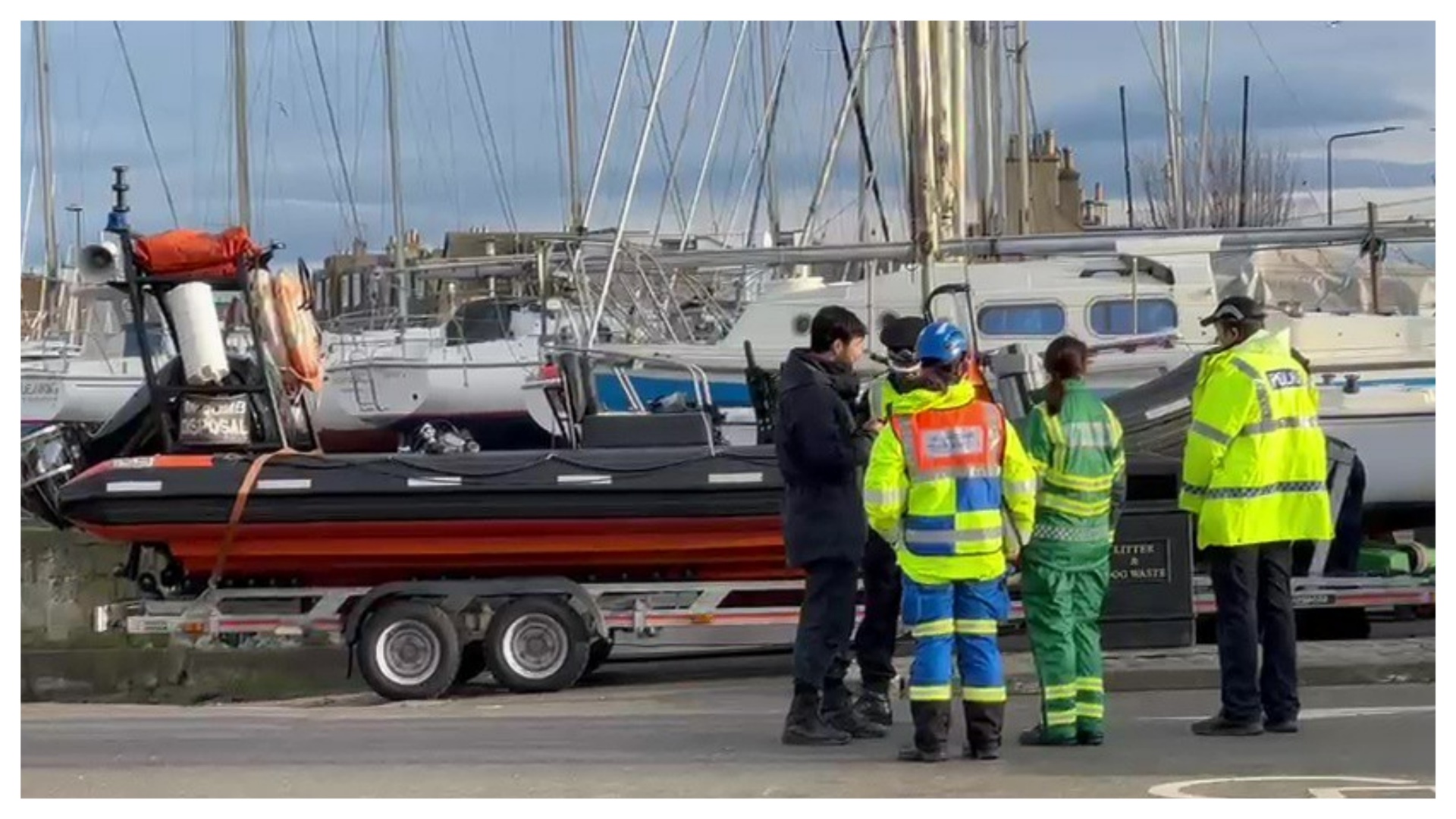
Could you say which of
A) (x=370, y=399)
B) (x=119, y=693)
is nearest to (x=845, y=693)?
(x=119, y=693)

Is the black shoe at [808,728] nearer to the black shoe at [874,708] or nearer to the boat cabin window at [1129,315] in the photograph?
the black shoe at [874,708]

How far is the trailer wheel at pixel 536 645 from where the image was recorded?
1238 centimetres

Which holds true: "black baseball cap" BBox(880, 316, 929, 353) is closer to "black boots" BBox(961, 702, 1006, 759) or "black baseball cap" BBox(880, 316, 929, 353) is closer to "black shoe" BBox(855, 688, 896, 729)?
"black boots" BBox(961, 702, 1006, 759)

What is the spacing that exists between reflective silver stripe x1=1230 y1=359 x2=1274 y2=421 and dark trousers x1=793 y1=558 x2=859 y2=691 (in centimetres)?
174

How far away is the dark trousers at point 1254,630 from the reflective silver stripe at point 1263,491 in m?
0.22

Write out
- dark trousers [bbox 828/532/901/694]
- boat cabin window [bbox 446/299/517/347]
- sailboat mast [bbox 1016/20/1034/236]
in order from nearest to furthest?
dark trousers [bbox 828/532/901/694] → sailboat mast [bbox 1016/20/1034/236] → boat cabin window [bbox 446/299/517/347]

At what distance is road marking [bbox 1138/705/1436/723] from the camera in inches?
384

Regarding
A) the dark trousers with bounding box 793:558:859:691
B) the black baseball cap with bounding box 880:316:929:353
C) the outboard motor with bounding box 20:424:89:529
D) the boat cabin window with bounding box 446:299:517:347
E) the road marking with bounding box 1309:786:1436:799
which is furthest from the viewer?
the boat cabin window with bounding box 446:299:517:347

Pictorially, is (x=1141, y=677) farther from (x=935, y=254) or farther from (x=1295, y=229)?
(x=1295, y=229)

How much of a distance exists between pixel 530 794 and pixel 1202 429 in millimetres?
3105

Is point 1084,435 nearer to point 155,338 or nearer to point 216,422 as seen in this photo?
point 216,422

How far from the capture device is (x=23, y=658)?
1608cm

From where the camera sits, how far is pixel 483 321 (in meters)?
32.0

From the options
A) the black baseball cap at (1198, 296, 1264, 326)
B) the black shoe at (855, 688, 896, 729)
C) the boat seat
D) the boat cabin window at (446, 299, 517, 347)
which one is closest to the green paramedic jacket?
the black baseball cap at (1198, 296, 1264, 326)
